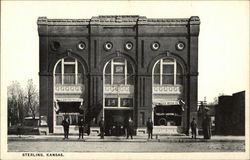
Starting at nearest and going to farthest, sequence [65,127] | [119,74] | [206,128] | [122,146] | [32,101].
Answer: [122,146] → [206,128] → [65,127] → [119,74] → [32,101]

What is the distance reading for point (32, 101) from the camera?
1017 inches

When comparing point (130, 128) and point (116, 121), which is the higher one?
point (116, 121)

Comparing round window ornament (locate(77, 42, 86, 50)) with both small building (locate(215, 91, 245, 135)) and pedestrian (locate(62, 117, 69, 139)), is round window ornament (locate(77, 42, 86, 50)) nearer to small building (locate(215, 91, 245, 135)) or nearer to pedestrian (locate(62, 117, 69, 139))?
pedestrian (locate(62, 117, 69, 139))

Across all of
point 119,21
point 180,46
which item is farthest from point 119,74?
point 180,46

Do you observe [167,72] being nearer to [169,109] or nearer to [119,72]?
[169,109]

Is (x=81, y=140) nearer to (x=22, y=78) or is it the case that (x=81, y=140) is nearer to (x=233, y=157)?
(x=22, y=78)

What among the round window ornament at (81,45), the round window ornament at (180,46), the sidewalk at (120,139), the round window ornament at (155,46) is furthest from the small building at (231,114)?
the round window ornament at (81,45)

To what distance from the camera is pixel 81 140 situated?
911 inches

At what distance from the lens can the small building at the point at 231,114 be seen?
71.7 feet

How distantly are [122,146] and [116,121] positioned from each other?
10.9 ft

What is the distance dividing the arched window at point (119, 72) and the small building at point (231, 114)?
412 cm

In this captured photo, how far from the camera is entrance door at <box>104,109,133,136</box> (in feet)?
80.4

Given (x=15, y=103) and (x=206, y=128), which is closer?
(x=206, y=128)

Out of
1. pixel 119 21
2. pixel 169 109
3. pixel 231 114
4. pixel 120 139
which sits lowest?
pixel 120 139
